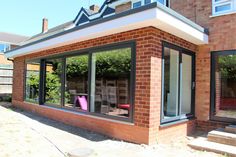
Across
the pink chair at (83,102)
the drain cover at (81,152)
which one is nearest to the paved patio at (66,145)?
the drain cover at (81,152)

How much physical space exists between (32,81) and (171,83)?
7819mm

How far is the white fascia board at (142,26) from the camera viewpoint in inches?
209

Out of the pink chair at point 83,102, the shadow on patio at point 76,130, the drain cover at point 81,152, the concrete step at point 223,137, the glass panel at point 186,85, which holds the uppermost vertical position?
the glass panel at point 186,85

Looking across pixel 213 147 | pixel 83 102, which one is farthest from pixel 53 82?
pixel 213 147

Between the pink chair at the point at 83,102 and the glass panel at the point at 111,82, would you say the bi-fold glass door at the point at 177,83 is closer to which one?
the glass panel at the point at 111,82

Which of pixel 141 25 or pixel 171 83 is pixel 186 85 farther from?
pixel 141 25

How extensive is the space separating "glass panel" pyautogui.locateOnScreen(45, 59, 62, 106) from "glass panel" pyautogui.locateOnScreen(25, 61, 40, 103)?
35.3 inches

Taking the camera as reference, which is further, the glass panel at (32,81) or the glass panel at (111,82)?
the glass panel at (32,81)

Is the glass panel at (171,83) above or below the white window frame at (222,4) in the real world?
below

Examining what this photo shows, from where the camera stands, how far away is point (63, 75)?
9.54 meters

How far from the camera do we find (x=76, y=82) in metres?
9.90

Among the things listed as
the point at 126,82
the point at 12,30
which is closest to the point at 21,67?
the point at 126,82

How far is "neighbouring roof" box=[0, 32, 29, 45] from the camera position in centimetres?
3354

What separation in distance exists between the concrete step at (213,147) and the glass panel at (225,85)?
5.60ft
